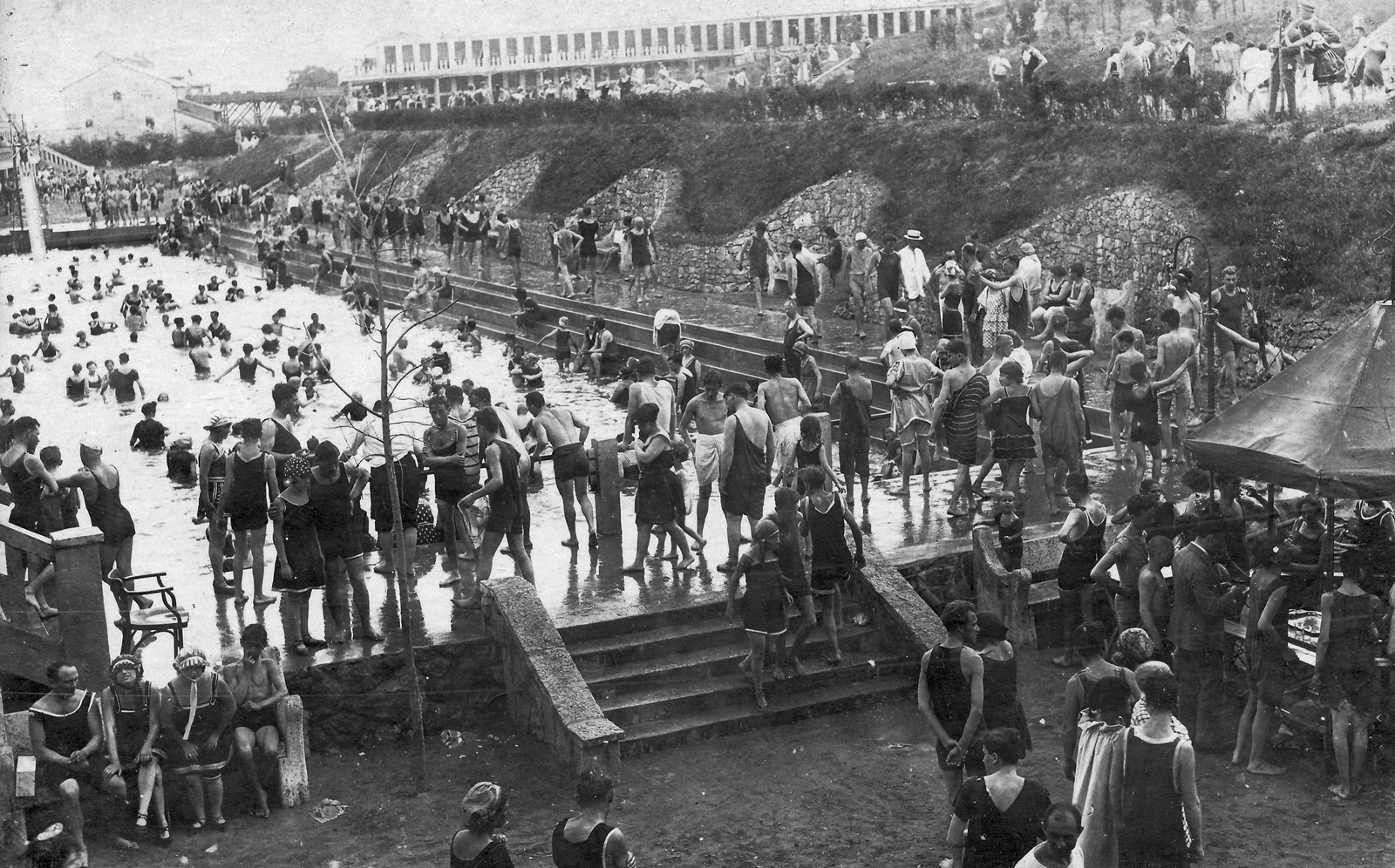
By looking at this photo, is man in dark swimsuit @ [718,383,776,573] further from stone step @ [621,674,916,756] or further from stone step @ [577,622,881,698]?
stone step @ [621,674,916,756]

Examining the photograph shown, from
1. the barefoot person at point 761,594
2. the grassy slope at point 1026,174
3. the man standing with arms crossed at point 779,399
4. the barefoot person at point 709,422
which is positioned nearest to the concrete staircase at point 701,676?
the barefoot person at point 761,594

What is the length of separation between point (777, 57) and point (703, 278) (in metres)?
17.6

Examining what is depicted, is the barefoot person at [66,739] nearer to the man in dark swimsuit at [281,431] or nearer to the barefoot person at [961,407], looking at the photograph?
the man in dark swimsuit at [281,431]

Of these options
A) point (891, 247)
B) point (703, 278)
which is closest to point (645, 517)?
point (891, 247)

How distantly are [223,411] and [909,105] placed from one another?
50.6 ft

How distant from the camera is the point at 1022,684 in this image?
10719 mm

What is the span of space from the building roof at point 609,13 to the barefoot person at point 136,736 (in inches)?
A: 1502

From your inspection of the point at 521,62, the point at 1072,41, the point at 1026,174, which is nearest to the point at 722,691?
the point at 1026,174

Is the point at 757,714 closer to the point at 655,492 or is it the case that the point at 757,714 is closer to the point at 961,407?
the point at 655,492

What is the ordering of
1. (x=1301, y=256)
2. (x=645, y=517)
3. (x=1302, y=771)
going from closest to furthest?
(x=1302, y=771) < (x=645, y=517) < (x=1301, y=256)

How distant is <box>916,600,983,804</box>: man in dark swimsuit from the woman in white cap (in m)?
2.57

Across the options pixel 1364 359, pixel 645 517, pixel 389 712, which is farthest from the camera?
pixel 645 517

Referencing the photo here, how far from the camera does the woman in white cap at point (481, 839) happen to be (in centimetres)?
602

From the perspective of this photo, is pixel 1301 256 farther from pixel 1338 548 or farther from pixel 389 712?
pixel 389 712
